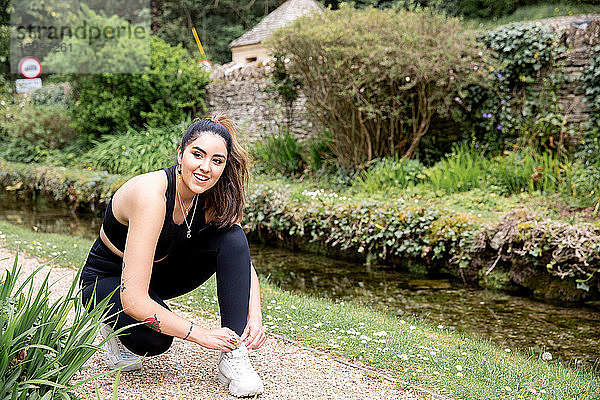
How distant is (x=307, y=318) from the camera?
13.4 feet

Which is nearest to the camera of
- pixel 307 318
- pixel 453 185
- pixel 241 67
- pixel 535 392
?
pixel 535 392

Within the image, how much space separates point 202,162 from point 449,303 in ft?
12.0

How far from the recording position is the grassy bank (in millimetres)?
3055

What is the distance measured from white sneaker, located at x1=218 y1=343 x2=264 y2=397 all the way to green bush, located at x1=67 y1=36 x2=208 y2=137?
1018cm

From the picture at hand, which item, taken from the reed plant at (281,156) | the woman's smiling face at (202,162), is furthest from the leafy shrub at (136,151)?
the woman's smiling face at (202,162)

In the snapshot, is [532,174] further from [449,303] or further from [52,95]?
[52,95]

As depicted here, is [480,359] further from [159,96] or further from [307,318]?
[159,96]

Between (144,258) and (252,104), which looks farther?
(252,104)

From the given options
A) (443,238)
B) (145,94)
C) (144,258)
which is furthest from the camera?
(145,94)

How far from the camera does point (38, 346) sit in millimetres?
2023

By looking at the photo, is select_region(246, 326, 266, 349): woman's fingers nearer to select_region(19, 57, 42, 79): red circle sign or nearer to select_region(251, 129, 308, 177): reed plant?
select_region(251, 129, 308, 177): reed plant

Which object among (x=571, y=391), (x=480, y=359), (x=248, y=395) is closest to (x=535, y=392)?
(x=571, y=391)

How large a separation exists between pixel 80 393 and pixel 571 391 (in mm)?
2509

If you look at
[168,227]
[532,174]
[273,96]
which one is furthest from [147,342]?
[273,96]
